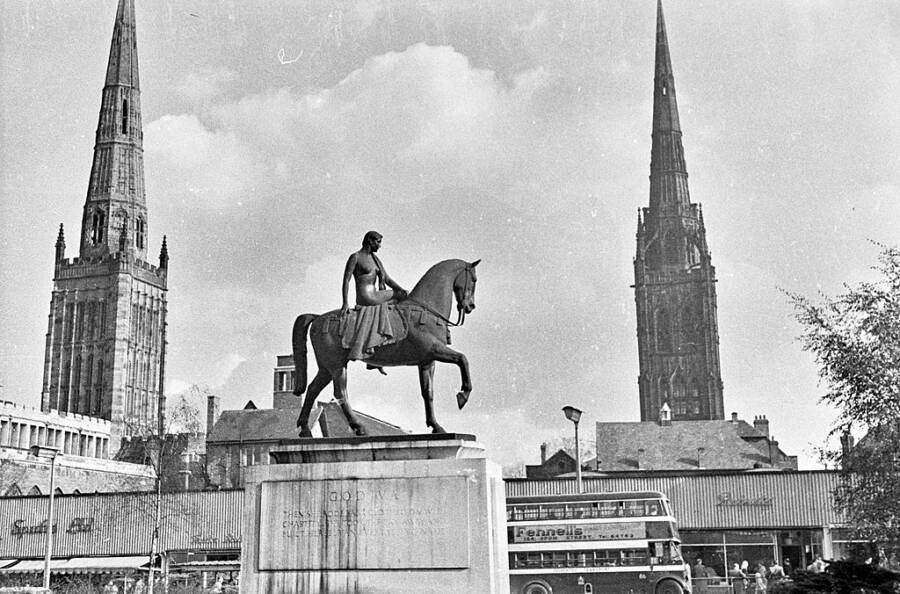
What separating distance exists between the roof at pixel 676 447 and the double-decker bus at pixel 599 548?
39.5m

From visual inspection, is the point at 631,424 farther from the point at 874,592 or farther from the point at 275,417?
the point at 874,592

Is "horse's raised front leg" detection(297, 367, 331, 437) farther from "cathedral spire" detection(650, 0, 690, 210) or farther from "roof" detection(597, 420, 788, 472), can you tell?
"cathedral spire" detection(650, 0, 690, 210)

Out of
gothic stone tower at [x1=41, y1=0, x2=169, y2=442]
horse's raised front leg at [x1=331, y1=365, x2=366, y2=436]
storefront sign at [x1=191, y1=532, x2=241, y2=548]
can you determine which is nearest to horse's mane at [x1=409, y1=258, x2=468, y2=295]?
horse's raised front leg at [x1=331, y1=365, x2=366, y2=436]

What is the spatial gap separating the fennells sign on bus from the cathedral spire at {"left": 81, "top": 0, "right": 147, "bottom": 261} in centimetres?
12816

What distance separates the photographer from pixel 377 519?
14.1m

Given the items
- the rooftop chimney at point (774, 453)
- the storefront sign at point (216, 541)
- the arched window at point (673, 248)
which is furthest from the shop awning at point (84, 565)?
the arched window at point (673, 248)

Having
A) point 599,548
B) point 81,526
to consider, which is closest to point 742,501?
point 599,548

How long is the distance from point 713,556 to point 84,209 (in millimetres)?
130504

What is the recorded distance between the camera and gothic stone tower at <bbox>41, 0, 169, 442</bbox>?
484 ft

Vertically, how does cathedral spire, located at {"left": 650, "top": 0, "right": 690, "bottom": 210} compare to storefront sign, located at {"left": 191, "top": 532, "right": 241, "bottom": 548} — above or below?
above

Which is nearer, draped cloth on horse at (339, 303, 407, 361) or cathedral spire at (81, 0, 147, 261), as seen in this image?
draped cloth on horse at (339, 303, 407, 361)

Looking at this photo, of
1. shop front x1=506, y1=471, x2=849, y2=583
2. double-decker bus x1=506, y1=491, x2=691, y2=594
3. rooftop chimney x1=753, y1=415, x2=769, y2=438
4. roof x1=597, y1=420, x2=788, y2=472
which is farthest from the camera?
rooftop chimney x1=753, y1=415, x2=769, y2=438

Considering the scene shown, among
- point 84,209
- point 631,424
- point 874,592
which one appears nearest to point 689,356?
point 631,424

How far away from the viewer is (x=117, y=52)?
161 metres
